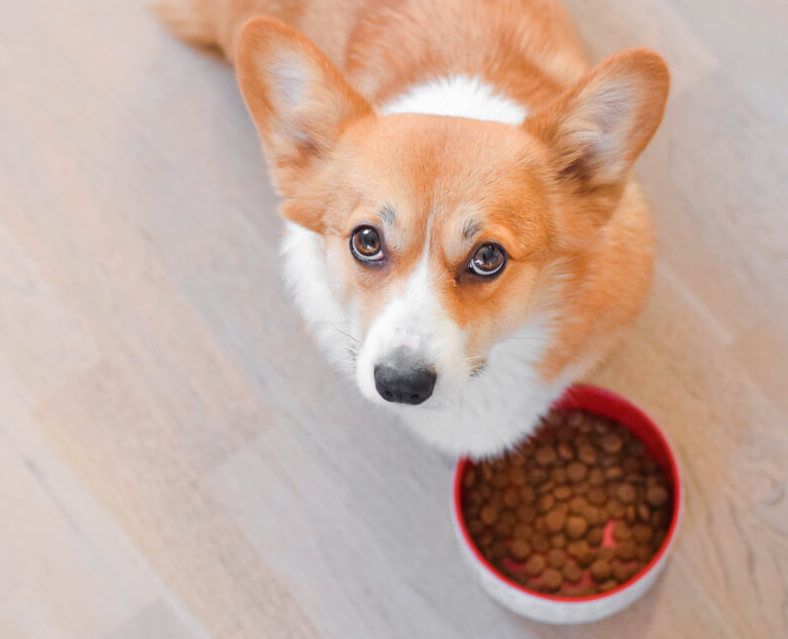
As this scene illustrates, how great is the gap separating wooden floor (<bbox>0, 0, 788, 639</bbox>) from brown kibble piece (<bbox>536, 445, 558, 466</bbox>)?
225 millimetres

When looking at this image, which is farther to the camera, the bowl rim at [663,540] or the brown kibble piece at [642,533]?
the brown kibble piece at [642,533]

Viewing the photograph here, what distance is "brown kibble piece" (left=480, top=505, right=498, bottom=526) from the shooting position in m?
1.86

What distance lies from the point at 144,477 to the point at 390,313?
99 cm

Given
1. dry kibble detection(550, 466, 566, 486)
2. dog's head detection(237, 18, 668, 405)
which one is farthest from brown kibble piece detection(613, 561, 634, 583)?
dog's head detection(237, 18, 668, 405)

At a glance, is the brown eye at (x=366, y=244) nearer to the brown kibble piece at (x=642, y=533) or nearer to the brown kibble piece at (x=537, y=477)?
the brown kibble piece at (x=537, y=477)

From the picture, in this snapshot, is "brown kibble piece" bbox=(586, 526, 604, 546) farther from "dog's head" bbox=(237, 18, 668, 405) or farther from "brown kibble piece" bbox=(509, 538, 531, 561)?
"dog's head" bbox=(237, 18, 668, 405)

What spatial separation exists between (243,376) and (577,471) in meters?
0.81

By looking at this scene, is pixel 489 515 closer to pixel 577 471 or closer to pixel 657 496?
pixel 577 471

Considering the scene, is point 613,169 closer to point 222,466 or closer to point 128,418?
point 222,466

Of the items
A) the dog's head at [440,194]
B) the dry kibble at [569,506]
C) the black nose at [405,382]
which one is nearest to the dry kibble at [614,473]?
the dry kibble at [569,506]

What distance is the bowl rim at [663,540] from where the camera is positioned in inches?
66.7

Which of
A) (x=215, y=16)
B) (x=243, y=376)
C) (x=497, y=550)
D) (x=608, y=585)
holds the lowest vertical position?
(x=243, y=376)

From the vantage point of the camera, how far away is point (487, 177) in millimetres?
1346

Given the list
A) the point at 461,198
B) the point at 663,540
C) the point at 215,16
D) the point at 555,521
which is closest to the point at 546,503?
the point at 555,521
